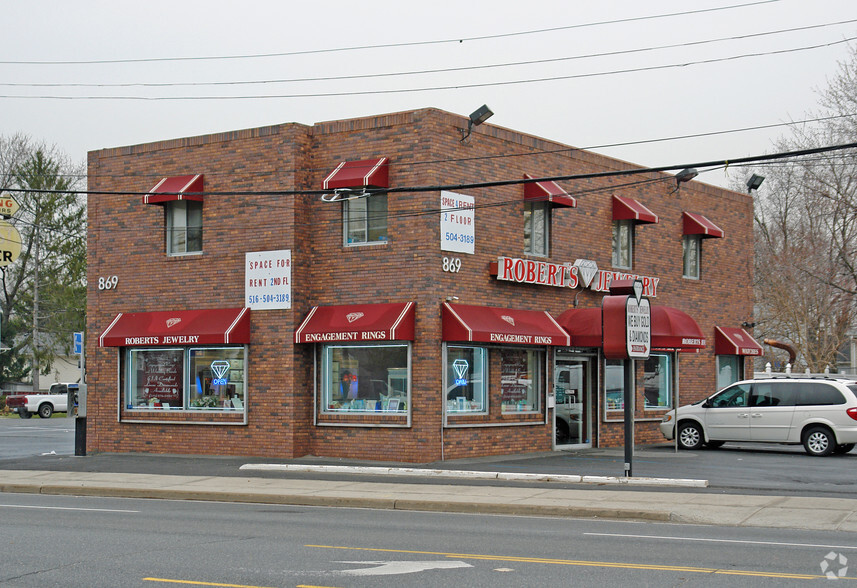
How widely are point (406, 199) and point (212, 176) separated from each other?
16.1 ft

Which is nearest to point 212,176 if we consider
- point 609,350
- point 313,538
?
point 609,350

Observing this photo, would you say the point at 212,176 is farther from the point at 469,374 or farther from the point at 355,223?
the point at 469,374

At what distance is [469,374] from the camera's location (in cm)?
2242

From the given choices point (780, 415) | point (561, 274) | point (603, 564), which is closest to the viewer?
point (603, 564)

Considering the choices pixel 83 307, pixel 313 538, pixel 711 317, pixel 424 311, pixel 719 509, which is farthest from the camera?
pixel 83 307

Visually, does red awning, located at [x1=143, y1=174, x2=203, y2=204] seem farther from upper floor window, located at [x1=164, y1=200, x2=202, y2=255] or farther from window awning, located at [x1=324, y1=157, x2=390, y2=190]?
window awning, located at [x1=324, y1=157, x2=390, y2=190]

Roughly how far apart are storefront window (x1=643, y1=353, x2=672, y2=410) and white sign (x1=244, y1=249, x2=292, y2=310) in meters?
10.4

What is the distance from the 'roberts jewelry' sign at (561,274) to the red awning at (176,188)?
7062 millimetres

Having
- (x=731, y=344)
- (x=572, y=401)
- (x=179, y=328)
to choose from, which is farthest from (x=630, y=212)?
(x=179, y=328)

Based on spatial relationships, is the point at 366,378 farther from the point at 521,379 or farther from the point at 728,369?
the point at 728,369

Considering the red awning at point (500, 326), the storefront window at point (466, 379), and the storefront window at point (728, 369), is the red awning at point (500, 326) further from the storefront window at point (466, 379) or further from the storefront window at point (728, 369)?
the storefront window at point (728, 369)

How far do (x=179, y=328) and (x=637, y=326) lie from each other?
34.5 ft

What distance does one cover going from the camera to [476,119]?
2178 centimetres

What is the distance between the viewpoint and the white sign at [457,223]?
2170 centimetres
